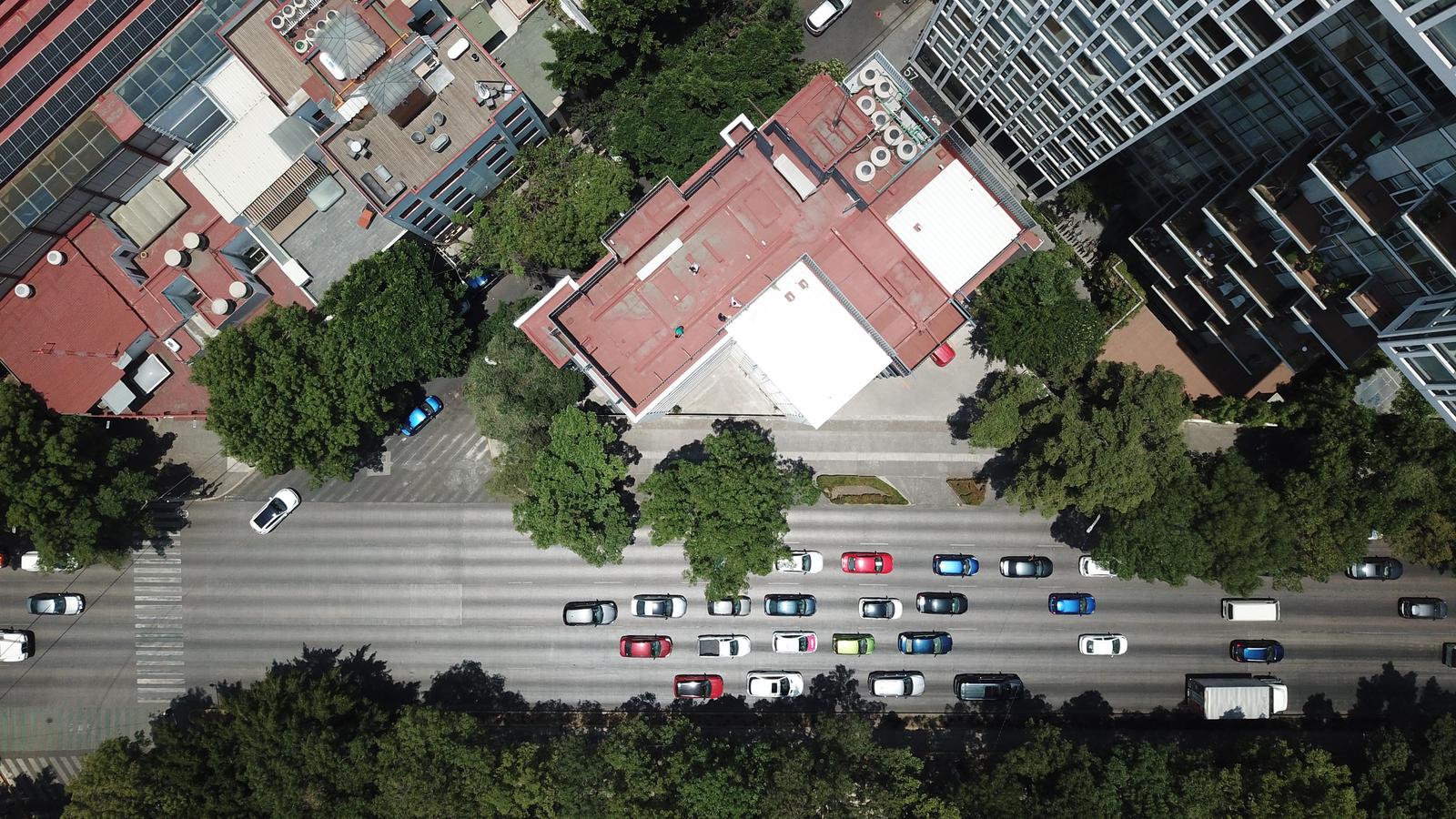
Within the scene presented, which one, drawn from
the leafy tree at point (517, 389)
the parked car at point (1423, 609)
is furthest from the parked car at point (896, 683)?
the parked car at point (1423, 609)

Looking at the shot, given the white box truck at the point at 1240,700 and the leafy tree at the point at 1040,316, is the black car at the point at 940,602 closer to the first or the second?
the white box truck at the point at 1240,700

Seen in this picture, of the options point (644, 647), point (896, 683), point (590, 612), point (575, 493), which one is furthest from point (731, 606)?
point (575, 493)

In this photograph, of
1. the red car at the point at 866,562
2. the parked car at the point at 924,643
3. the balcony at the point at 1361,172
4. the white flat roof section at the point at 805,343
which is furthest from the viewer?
the parked car at the point at 924,643

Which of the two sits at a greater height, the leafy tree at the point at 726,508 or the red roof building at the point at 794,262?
the red roof building at the point at 794,262

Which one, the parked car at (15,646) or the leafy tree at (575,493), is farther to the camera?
the parked car at (15,646)

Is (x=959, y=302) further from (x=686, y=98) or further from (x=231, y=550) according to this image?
(x=231, y=550)

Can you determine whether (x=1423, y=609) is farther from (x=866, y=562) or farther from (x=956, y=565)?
(x=866, y=562)
